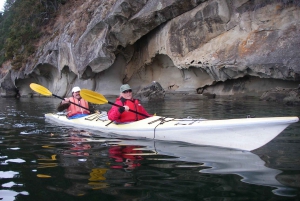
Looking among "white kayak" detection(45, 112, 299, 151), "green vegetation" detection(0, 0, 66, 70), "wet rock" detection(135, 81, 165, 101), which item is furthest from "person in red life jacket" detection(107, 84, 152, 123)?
"green vegetation" detection(0, 0, 66, 70)

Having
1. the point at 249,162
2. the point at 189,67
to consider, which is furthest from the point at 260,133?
the point at 189,67

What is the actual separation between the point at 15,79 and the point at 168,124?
23.8 meters

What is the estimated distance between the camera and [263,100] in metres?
12.4

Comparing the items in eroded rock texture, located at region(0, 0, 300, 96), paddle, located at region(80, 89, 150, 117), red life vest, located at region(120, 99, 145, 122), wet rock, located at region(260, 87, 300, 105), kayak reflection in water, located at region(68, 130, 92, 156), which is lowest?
kayak reflection in water, located at region(68, 130, 92, 156)

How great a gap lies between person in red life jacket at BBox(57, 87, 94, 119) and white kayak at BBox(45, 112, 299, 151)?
203cm

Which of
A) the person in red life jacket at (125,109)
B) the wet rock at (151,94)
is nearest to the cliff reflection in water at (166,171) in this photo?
the person in red life jacket at (125,109)

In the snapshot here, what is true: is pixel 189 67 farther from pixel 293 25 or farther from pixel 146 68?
pixel 293 25

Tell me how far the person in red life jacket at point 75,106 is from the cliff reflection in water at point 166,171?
10.2 feet

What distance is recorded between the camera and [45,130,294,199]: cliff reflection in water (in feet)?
9.14

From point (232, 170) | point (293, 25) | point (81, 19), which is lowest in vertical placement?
point (232, 170)

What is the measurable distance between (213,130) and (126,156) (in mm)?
1236

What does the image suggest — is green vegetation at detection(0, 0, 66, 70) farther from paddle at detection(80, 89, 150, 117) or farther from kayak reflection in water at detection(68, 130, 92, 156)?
kayak reflection in water at detection(68, 130, 92, 156)

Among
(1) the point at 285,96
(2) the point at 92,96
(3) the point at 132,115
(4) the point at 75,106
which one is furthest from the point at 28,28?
(3) the point at 132,115

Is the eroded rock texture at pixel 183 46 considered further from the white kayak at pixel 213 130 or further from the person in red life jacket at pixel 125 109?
the white kayak at pixel 213 130
